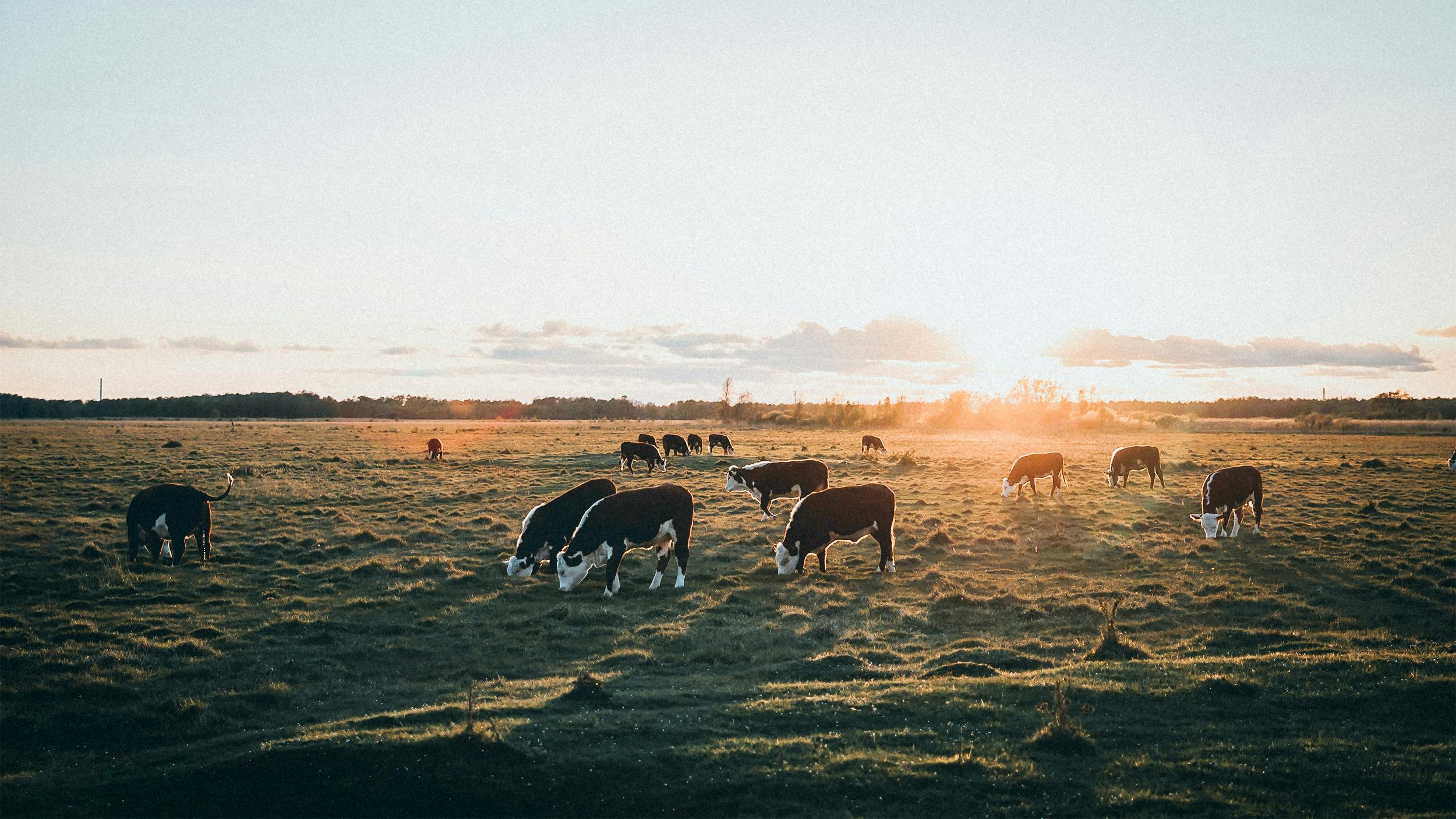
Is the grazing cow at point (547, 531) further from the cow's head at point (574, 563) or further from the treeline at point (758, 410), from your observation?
the treeline at point (758, 410)

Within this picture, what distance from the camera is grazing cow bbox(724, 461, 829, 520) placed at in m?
27.0

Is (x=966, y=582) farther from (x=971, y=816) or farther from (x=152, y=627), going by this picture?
(x=152, y=627)

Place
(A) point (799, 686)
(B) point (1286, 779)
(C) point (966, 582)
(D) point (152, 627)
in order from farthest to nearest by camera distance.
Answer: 1. (C) point (966, 582)
2. (D) point (152, 627)
3. (A) point (799, 686)
4. (B) point (1286, 779)

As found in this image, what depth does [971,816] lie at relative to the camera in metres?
7.25

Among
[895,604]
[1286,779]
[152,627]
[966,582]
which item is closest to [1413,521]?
[966,582]

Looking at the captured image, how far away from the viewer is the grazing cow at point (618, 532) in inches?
661

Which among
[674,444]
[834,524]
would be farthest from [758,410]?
[834,524]

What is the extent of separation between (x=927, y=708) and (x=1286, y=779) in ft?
11.4

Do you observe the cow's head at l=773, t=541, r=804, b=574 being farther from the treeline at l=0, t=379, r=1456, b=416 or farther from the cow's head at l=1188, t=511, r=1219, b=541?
the treeline at l=0, t=379, r=1456, b=416

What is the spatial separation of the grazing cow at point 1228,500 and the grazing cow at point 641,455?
995 inches

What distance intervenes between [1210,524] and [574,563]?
1686 cm

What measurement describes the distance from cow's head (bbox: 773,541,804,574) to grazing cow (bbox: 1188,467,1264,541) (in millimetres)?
11686

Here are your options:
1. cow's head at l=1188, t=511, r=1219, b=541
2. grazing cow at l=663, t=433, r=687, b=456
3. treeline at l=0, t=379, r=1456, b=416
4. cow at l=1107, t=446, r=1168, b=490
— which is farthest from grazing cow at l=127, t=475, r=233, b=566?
treeline at l=0, t=379, r=1456, b=416

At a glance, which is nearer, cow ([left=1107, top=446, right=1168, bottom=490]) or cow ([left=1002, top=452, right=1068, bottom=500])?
cow ([left=1002, top=452, right=1068, bottom=500])
